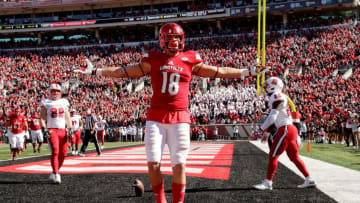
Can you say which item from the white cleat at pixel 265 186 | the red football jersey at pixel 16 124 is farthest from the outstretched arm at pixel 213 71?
the red football jersey at pixel 16 124

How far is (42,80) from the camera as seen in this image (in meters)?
35.0

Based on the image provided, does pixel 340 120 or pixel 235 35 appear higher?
pixel 235 35

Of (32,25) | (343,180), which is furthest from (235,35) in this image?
(343,180)

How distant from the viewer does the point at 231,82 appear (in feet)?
96.4

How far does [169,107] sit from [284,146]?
2.68 metres

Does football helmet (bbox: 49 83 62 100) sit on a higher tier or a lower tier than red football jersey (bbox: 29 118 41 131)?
higher

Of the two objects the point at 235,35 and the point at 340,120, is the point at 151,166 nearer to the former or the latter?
the point at 340,120

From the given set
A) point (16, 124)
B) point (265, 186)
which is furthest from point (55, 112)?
point (16, 124)

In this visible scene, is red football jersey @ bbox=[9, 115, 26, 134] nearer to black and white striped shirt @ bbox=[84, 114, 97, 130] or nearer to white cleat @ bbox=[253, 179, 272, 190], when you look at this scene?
black and white striped shirt @ bbox=[84, 114, 97, 130]

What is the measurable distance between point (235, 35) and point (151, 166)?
36.5m

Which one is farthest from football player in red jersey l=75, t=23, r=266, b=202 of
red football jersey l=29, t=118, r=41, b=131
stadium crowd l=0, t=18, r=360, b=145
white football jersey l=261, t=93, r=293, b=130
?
Answer: stadium crowd l=0, t=18, r=360, b=145

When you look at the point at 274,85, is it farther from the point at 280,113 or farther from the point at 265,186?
the point at 265,186

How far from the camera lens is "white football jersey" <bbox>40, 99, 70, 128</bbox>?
248 inches

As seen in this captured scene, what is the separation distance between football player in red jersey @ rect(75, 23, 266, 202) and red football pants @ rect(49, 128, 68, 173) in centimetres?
302
